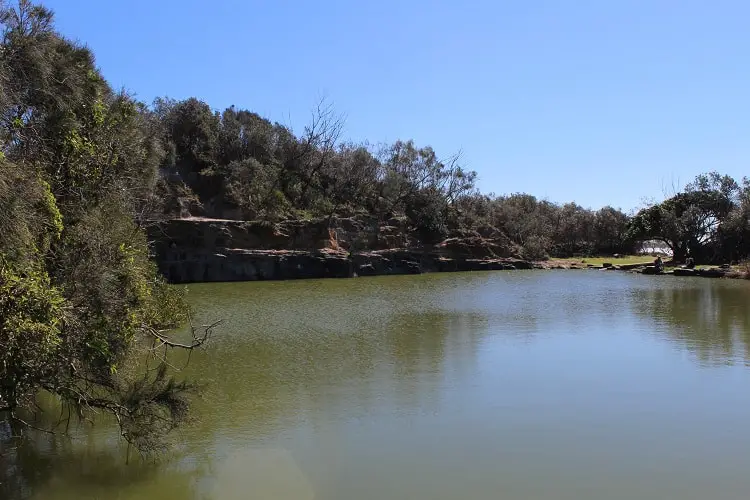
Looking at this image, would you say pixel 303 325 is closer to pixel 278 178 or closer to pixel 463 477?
pixel 463 477

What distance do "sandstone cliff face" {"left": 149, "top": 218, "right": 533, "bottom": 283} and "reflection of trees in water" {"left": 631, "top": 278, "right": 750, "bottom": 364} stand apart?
19.9m

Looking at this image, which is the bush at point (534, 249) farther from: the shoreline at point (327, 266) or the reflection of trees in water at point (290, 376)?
the reflection of trees in water at point (290, 376)

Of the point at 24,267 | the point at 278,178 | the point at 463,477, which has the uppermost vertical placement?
the point at 278,178

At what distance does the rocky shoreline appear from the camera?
40.5 meters

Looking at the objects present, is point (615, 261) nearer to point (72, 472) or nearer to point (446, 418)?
point (446, 418)

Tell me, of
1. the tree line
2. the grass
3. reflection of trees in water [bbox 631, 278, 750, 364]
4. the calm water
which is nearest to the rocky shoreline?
the grass

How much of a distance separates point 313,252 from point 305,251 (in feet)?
2.01

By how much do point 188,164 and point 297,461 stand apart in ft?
145

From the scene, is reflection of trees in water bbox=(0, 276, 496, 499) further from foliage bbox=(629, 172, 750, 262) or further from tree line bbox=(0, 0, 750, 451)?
foliage bbox=(629, 172, 750, 262)

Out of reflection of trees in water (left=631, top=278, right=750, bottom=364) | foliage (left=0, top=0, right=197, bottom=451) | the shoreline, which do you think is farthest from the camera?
the shoreline

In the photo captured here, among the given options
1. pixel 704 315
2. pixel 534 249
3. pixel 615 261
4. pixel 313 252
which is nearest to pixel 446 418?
pixel 704 315

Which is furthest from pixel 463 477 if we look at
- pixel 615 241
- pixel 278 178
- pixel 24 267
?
pixel 615 241

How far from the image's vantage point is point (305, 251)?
44.8 meters

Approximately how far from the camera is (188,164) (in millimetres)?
48875
